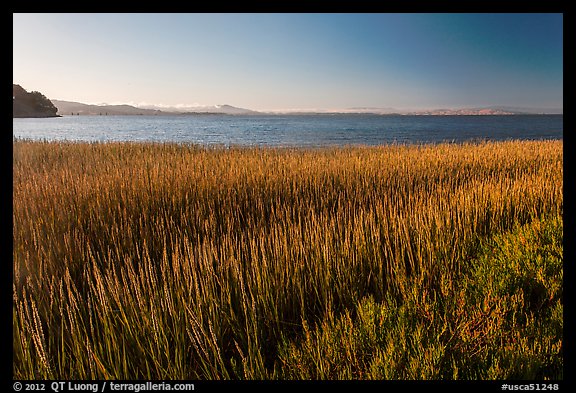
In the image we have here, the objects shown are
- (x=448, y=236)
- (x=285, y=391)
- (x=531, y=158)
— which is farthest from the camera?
(x=531, y=158)

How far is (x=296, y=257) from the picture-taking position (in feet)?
9.99

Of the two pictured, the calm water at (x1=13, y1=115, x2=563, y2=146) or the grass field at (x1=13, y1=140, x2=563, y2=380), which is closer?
the grass field at (x1=13, y1=140, x2=563, y2=380)

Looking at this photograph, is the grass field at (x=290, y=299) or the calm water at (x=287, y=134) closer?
the grass field at (x=290, y=299)

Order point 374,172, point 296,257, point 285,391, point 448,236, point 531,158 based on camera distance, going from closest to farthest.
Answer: point 285,391
point 296,257
point 448,236
point 374,172
point 531,158

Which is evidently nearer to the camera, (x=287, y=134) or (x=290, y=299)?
(x=290, y=299)

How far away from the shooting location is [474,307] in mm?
2367
